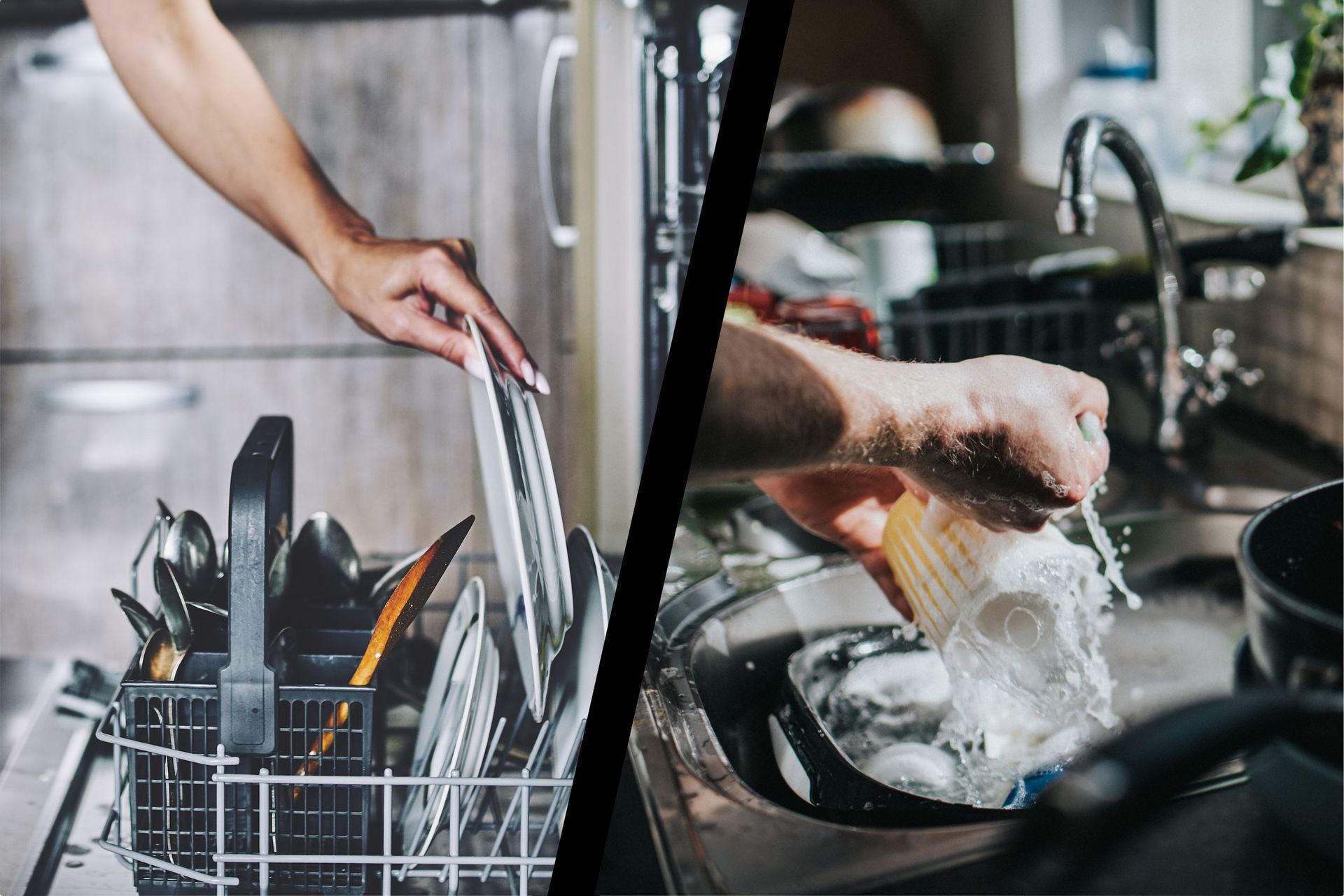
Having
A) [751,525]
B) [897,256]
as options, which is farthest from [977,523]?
[897,256]

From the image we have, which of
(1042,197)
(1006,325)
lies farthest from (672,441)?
(1042,197)

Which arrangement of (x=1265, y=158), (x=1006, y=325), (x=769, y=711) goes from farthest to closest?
1. (x=1006, y=325)
2. (x=1265, y=158)
3. (x=769, y=711)

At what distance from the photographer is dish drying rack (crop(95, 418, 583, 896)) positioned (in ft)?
1.15

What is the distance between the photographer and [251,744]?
35 cm

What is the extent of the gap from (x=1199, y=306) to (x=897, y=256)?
1.30 ft

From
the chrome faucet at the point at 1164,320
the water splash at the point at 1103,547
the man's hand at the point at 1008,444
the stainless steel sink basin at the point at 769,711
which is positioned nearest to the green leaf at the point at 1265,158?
the chrome faucet at the point at 1164,320

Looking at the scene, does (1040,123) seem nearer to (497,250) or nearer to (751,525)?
(751,525)

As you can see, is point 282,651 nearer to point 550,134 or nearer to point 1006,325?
point 550,134

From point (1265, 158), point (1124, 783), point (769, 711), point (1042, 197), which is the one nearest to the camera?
point (1124, 783)

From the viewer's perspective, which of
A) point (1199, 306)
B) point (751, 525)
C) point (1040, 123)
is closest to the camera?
point (751, 525)

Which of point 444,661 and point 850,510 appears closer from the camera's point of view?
point 444,661

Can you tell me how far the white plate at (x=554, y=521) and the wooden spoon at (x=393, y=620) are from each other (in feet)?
0.13

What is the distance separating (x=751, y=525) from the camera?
0.66m

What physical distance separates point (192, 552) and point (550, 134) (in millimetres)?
318
